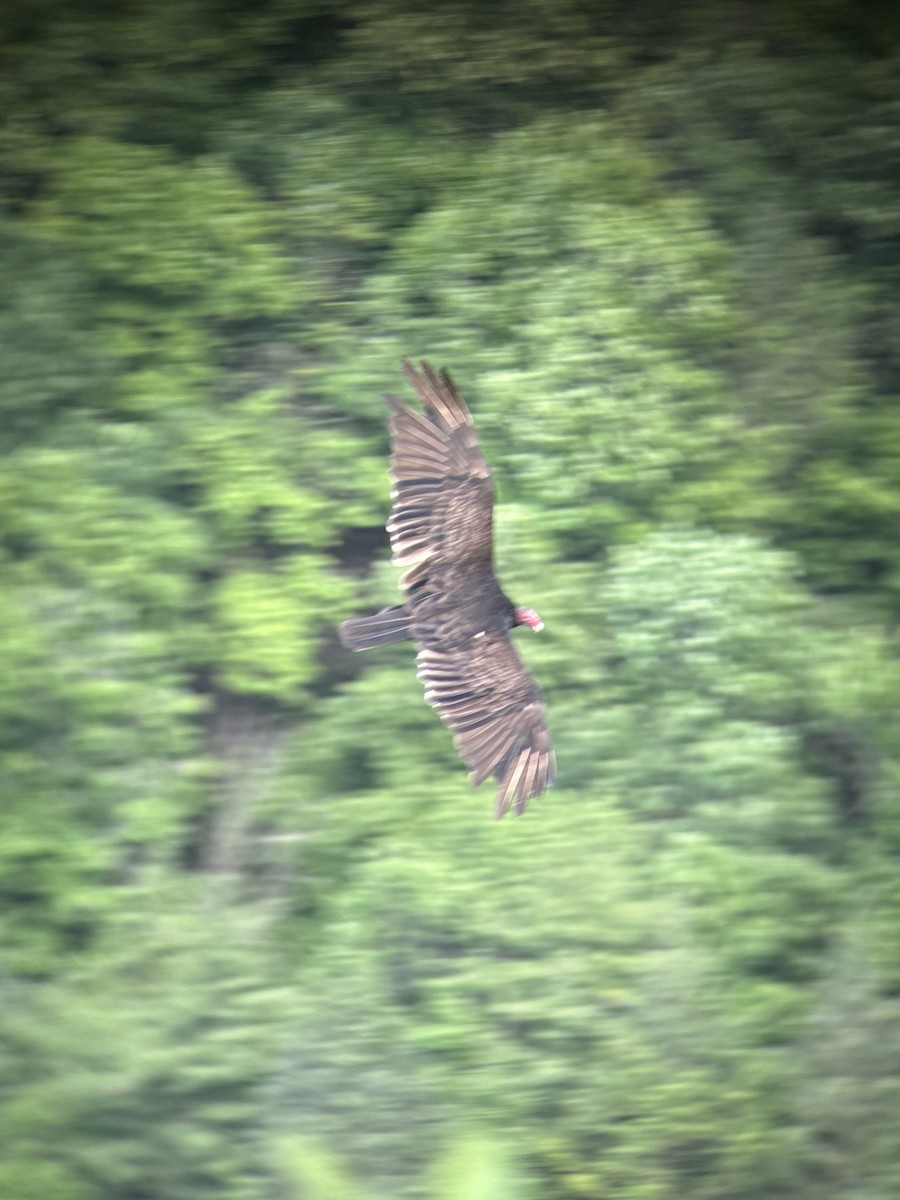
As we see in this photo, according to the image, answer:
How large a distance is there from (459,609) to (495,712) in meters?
0.28

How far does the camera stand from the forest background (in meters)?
4.74

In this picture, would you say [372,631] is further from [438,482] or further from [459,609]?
[438,482]

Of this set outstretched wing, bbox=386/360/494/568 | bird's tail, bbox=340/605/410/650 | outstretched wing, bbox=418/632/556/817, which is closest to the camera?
outstretched wing, bbox=386/360/494/568

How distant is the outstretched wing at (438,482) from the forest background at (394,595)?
3.91 feet

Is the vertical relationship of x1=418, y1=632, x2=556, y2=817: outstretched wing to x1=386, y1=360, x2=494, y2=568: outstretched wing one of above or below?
below

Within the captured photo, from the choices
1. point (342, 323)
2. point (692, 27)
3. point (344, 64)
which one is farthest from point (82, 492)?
point (692, 27)

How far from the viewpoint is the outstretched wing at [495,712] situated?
3988 mm

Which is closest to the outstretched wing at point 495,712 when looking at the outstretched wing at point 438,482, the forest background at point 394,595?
the outstretched wing at point 438,482

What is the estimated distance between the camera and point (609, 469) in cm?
541

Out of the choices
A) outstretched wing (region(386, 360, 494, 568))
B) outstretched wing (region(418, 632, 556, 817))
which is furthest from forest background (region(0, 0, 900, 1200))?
outstretched wing (region(386, 360, 494, 568))

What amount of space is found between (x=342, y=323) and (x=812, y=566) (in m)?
1.91

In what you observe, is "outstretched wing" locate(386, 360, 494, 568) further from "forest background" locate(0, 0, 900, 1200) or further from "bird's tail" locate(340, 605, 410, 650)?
"forest background" locate(0, 0, 900, 1200)

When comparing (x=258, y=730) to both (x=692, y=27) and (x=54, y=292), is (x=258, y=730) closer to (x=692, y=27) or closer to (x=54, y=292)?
(x=54, y=292)

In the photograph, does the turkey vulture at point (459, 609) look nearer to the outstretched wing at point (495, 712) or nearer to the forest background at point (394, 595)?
the outstretched wing at point (495, 712)
